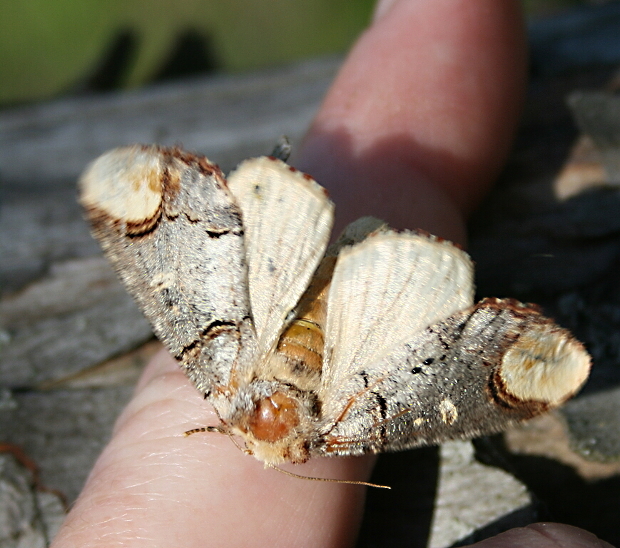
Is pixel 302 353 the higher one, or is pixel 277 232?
pixel 277 232

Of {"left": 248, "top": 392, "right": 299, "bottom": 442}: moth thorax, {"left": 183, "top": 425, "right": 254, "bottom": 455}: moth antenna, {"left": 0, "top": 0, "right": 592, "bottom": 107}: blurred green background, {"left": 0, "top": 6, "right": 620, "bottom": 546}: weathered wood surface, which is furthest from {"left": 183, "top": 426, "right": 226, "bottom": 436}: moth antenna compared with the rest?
{"left": 0, "top": 0, "right": 592, "bottom": 107}: blurred green background

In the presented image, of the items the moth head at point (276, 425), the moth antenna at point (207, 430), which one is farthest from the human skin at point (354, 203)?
the moth head at point (276, 425)

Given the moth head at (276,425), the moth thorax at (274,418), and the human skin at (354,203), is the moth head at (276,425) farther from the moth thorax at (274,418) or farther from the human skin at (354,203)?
the human skin at (354,203)

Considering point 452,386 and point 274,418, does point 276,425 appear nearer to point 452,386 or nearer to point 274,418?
point 274,418

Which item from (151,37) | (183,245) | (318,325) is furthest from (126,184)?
(151,37)

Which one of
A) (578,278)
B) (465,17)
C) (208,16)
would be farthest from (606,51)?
(208,16)

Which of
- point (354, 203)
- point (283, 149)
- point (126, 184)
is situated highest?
point (283, 149)

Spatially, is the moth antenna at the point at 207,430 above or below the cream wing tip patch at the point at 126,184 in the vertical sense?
below
